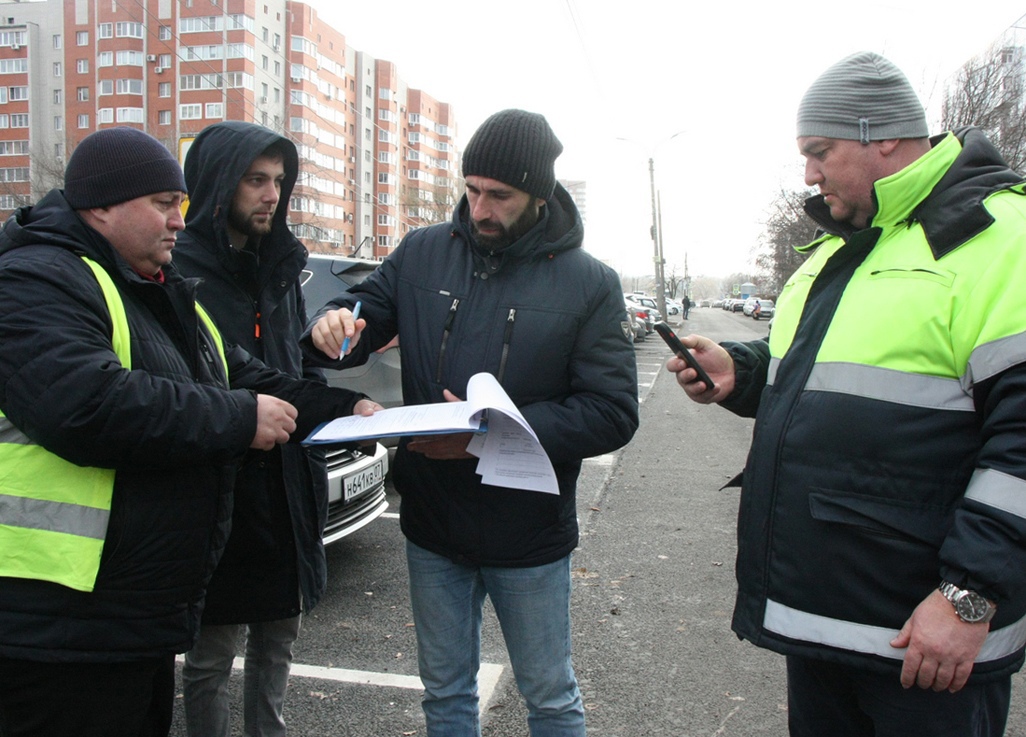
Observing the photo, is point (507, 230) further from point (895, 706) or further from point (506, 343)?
point (895, 706)

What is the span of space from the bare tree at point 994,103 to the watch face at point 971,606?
20.1 metres

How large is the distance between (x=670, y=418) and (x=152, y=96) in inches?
2691

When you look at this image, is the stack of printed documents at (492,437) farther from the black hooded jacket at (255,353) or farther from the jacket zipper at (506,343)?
the black hooded jacket at (255,353)

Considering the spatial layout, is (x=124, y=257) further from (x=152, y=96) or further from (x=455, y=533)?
(x=152, y=96)

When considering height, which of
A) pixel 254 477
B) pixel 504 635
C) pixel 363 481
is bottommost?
pixel 504 635

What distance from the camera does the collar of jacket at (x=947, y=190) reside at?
1.67 metres

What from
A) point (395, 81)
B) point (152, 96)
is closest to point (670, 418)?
point (152, 96)

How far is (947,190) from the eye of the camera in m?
1.75

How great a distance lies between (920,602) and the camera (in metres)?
1.70

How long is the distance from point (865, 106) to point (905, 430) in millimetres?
788

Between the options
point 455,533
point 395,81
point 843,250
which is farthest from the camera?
point 395,81

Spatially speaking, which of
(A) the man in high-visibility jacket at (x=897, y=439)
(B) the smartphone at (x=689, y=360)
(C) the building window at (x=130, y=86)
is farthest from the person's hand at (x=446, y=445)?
(C) the building window at (x=130, y=86)

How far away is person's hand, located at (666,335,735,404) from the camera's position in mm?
2279

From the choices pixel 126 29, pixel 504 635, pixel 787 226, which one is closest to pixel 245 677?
pixel 504 635
